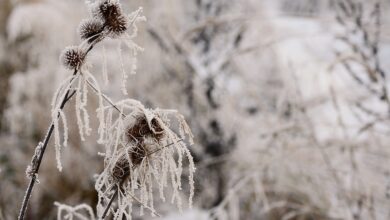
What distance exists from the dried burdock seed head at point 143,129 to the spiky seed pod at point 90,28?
0.32 ft

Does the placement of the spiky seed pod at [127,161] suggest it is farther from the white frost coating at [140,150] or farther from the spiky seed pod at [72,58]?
the spiky seed pod at [72,58]

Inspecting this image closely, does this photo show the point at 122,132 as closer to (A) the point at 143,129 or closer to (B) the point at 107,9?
(A) the point at 143,129

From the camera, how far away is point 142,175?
51 centimetres

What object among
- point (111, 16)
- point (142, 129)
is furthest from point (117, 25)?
point (142, 129)

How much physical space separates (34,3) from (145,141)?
3008 millimetres

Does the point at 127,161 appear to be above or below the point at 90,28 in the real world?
below

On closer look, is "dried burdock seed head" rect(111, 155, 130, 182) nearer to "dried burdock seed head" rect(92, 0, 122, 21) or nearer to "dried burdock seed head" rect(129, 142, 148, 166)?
"dried burdock seed head" rect(129, 142, 148, 166)

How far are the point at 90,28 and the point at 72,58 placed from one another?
0.03 metres

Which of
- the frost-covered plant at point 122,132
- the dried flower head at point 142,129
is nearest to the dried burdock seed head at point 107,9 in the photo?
the frost-covered plant at point 122,132

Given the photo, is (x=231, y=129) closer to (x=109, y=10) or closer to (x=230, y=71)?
(x=230, y=71)

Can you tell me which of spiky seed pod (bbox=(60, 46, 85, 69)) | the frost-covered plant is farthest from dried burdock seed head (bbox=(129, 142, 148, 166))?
spiky seed pod (bbox=(60, 46, 85, 69))

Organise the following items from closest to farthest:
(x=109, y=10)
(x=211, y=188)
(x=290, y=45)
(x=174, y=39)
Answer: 1. (x=109, y=10)
2. (x=174, y=39)
3. (x=211, y=188)
4. (x=290, y=45)

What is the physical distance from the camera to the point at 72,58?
46 cm

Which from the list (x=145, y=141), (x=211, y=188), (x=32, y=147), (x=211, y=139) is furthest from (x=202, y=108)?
(x=145, y=141)
